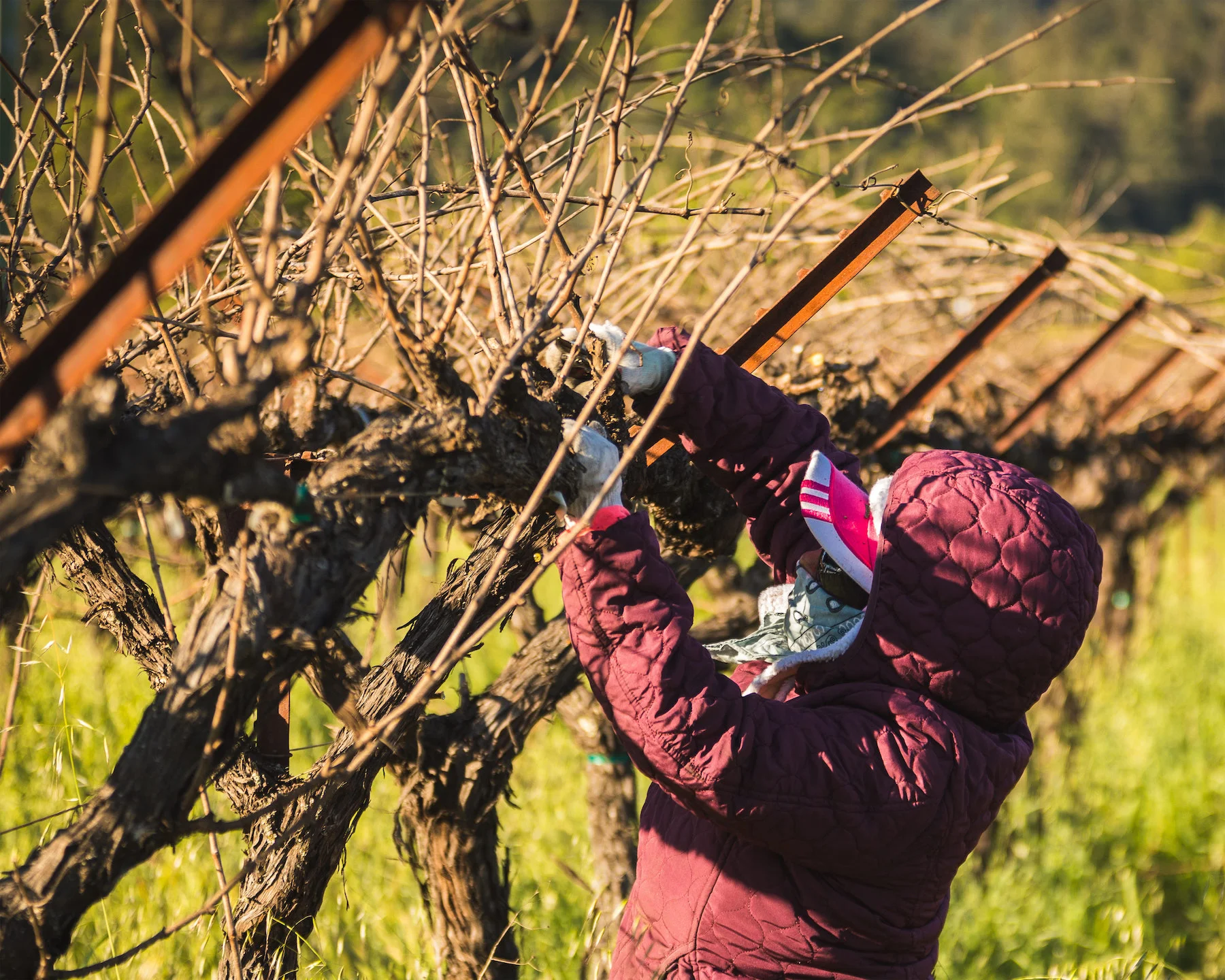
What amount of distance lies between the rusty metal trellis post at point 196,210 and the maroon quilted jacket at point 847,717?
606mm

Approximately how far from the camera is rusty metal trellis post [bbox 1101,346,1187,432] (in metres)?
4.18

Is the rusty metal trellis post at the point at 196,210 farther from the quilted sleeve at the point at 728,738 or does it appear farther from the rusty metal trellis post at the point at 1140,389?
the rusty metal trellis post at the point at 1140,389

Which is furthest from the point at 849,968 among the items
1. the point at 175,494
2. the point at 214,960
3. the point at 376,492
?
the point at 214,960

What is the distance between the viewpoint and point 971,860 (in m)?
4.11

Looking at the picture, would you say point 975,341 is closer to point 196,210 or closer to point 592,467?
point 592,467

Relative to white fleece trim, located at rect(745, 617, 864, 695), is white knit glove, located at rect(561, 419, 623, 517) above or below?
above

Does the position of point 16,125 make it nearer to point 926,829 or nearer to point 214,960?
point 926,829

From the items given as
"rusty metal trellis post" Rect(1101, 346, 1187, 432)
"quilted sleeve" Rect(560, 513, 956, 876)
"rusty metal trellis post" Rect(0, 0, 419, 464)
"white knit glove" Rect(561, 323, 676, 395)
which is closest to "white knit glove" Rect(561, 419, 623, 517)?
"quilted sleeve" Rect(560, 513, 956, 876)

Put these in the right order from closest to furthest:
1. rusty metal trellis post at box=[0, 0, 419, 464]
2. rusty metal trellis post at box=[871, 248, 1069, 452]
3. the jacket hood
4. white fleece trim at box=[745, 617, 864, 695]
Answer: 1. rusty metal trellis post at box=[0, 0, 419, 464]
2. the jacket hood
3. white fleece trim at box=[745, 617, 864, 695]
4. rusty metal trellis post at box=[871, 248, 1069, 452]

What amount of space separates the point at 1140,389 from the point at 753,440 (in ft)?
10.9

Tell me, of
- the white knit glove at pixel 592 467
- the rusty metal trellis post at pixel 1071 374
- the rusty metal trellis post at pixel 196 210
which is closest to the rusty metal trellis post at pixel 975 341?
the rusty metal trellis post at pixel 1071 374

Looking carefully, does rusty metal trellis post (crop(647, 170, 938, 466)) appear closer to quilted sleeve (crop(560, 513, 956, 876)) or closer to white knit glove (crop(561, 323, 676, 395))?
white knit glove (crop(561, 323, 676, 395))

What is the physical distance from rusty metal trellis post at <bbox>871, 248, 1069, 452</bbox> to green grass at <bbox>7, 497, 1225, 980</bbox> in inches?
49.9

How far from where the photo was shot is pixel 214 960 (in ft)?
7.77
